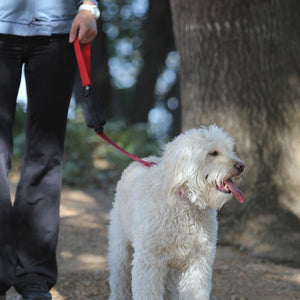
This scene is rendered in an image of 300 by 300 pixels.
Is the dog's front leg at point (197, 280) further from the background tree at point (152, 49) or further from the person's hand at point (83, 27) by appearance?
A: the background tree at point (152, 49)

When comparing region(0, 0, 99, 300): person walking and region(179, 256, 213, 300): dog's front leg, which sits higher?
region(0, 0, 99, 300): person walking

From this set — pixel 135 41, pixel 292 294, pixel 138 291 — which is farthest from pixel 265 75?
pixel 135 41

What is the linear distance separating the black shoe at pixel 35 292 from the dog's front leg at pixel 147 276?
679mm

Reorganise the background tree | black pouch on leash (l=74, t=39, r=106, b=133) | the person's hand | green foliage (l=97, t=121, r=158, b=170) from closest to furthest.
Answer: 1. the person's hand
2. black pouch on leash (l=74, t=39, r=106, b=133)
3. green foliage (l=97, t=121, r=158, b=170)
4. the background tree

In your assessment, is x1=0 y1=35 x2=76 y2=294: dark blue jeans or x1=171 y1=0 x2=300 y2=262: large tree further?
x1=171 y1=0 x2=300 y2=262: large tree

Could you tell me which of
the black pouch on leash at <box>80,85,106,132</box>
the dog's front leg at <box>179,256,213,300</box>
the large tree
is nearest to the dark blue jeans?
the black pouch on leash at <box>80,85,106,132</box>

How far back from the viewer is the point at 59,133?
361 cm

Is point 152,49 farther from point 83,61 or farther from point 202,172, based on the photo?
point 202,172

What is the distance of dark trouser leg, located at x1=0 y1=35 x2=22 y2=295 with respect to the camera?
11.0ft

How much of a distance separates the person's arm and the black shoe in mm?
1685

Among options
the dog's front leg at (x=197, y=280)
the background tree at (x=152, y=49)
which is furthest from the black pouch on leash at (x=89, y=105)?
the background tree at (x=152, y=49)

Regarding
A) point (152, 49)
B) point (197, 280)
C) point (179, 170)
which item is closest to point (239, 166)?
Result: point (179, 170)

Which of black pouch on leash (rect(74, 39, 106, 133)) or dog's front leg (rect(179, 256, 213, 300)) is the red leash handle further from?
dog's front leg (rect(179, 256, 213, 300))

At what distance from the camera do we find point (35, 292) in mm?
3496
